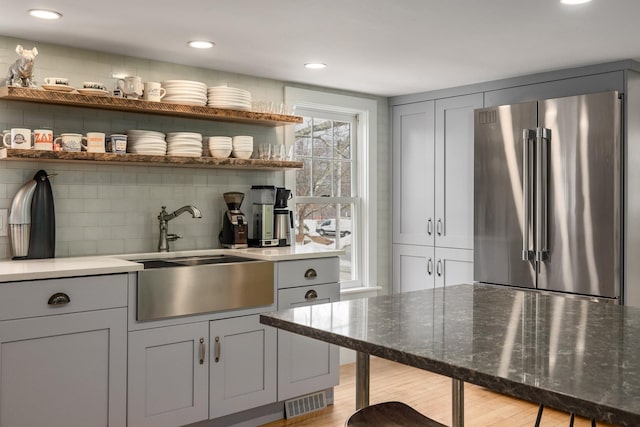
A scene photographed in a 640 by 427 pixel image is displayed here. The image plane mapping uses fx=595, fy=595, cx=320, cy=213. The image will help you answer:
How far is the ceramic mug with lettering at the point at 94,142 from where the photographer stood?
10.7 feet

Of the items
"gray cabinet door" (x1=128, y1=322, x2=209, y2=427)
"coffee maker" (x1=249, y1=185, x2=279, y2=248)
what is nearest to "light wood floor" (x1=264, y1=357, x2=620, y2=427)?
"gray cabinet door" (x1=128, y1=322, x2=209, y2=427)

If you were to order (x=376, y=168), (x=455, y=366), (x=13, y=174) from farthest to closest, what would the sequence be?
(x=376, y=168), (x=13, y=174), (x=455, y=366)

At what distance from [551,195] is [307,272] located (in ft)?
5.50

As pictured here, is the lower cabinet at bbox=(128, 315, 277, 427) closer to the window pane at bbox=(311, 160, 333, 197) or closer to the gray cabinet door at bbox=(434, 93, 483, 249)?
the window pane at bbox=(311, 160, 333, 197)

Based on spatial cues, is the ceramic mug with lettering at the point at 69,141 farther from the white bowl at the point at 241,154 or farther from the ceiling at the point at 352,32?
the white bowl at the point at 241,154

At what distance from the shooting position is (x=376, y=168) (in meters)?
5.13

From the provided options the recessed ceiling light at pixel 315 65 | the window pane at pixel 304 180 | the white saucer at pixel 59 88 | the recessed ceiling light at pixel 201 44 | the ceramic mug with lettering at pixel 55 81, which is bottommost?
the window pane at pixel 304 180

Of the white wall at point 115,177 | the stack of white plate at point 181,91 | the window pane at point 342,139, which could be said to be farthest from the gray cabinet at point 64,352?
the window pane at point 342,139

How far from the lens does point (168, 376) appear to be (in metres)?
3.08

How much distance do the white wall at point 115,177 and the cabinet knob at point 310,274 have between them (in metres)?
0.75

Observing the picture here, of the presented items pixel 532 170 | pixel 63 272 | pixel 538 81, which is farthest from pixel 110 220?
pixel 538 81

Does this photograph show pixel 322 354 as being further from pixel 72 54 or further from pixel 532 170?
pixel 72 54

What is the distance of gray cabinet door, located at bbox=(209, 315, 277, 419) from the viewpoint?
3248 millimetres

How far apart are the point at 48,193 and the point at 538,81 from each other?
10.7ft
